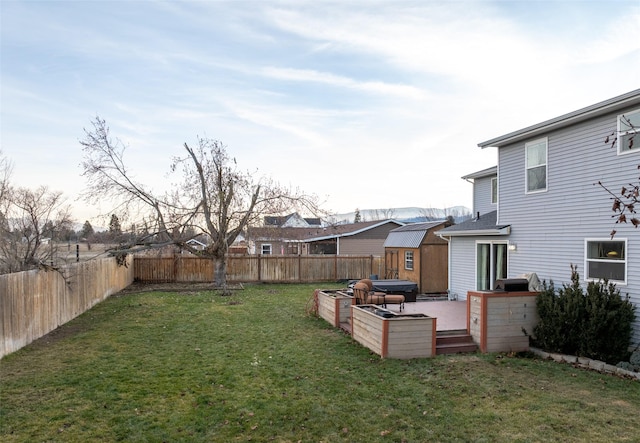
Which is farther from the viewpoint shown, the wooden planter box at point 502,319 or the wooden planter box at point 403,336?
the wooden planter box at point 502,319

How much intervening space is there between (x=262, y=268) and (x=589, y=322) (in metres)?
16.7

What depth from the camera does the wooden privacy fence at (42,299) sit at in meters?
7.73

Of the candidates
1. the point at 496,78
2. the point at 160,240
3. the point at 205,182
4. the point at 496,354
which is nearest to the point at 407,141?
the point at 496,78

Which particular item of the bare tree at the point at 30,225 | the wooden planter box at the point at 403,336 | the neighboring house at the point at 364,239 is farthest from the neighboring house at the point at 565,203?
the neighboring house at the point at 364,239

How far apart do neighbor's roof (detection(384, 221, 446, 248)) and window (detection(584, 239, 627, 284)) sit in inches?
332

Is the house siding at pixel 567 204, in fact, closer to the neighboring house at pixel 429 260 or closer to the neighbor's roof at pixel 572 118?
the neighbor's roof at pixel 572 118

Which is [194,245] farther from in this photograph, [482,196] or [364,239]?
[482,196]

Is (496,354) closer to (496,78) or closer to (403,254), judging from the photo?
(496,78)

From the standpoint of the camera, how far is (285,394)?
6027 millimetres

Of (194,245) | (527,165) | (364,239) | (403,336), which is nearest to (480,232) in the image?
(527,165)

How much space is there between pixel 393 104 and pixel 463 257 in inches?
261

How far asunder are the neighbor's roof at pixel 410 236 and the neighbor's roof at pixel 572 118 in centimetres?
621

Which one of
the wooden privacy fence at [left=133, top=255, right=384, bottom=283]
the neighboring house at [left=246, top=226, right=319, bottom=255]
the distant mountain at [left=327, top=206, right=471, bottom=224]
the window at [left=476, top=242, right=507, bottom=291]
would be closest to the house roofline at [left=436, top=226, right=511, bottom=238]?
the window at [left=476, top=242, right=507, bottom=291]

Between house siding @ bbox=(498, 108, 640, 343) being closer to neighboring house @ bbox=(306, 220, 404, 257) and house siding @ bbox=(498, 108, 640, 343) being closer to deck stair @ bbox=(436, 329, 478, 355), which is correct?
deck stair @ bbox=(436, 329, 478, 355)
